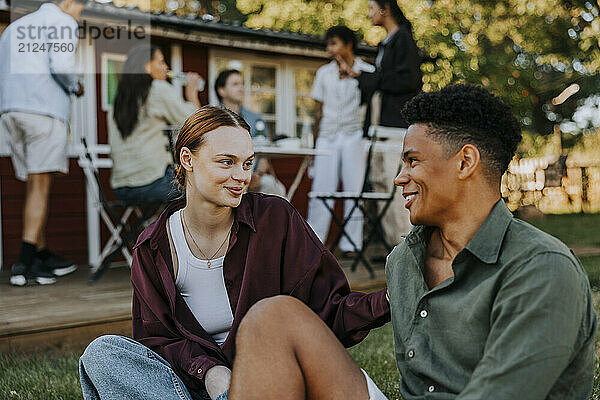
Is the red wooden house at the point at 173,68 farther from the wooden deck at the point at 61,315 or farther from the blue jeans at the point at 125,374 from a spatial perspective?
the blue jeans at the point at 125,374

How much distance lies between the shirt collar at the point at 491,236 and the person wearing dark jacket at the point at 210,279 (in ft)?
1.60

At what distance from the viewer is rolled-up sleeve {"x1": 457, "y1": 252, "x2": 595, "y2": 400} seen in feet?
4.69

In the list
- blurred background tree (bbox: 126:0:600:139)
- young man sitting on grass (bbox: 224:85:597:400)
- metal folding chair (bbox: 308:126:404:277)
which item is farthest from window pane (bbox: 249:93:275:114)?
blurred background tree (bbox: 126:0:600:139)

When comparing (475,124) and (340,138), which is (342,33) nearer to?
(340,138)

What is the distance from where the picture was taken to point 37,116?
4926 millimetres


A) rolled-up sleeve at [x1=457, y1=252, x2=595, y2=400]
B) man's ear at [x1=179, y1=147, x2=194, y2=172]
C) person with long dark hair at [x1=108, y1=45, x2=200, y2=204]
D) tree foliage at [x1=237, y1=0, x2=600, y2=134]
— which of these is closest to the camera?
rolled-up sleeve at [x1=457, y1=252, x2=595, y2=400]

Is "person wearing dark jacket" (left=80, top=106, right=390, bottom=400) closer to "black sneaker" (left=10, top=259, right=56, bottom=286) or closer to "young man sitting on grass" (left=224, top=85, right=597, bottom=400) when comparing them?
"young man sitting on grass" (left=224, top=85, right=597, bottom=400)

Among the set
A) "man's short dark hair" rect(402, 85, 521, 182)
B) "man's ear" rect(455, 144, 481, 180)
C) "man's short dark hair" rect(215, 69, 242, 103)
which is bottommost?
"man's short dark hair" rect(215, 69, 242, 103)

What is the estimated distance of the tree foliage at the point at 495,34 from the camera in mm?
14359

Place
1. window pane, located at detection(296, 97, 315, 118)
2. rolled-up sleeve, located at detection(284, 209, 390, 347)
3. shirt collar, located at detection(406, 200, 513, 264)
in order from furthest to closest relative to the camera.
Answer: window pane, located at detection(296, 97, 315, 118) → rolled-up sleeve, located at detection(284, 209, 390, 347) → shirt collar, located at detection(406, 200, 513, 264)

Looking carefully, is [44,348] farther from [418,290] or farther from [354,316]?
[418,290]

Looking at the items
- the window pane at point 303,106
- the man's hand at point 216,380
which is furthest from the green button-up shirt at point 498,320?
the window pane at point 303,106

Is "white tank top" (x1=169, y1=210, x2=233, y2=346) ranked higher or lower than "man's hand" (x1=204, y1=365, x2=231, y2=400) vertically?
higher

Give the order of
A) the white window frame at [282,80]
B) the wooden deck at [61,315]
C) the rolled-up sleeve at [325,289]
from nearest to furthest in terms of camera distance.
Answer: the rolled-up sleeve at [325,289], the wooden deck at [61,315], the white window frame at [282,80]
